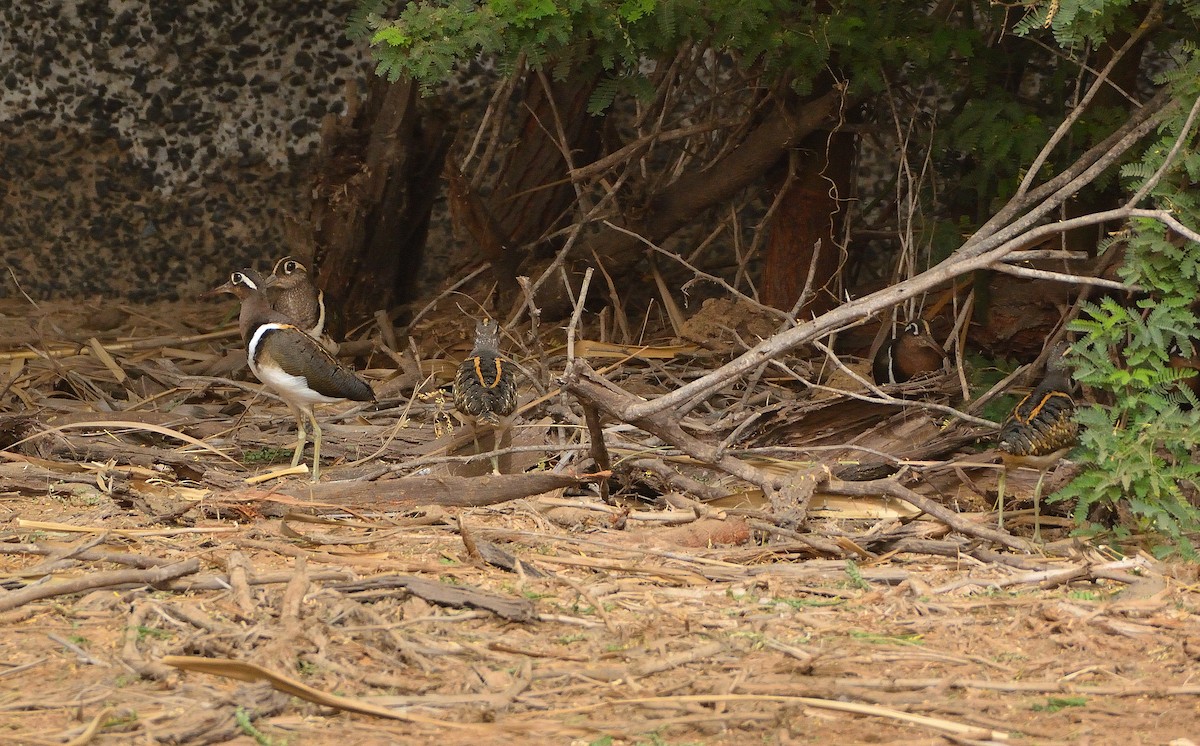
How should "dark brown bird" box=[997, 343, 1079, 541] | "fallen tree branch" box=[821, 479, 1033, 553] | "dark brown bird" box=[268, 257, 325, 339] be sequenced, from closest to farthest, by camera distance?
"fallen tree branch" box=[821, 479, 1033, 553]
"dark brown bird" box=[997, 343, 1079, 541]
"dark brown bird" box=[268, 257, 325, 339]

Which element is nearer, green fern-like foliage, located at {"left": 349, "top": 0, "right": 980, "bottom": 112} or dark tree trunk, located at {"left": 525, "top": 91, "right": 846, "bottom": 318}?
green fern-like foliage, located at {"left": 349, "top": 0, "right": 980, "bottom": 112}

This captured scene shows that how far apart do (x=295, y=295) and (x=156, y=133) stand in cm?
269

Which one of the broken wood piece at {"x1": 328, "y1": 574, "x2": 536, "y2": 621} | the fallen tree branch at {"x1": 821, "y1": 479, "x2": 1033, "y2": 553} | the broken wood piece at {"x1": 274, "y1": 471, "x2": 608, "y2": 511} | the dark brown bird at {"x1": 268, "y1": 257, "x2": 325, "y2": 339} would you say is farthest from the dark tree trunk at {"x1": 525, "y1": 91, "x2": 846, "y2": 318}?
the broken wood piece at {"x1": 328, "y1": 574, "x2": 536, "y2": 621}

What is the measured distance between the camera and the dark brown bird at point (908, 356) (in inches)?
258

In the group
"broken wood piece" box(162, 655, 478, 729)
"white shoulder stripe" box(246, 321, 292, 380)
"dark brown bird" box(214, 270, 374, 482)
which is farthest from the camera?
"white shoulder stripe" box(246, 321, 292, 380)

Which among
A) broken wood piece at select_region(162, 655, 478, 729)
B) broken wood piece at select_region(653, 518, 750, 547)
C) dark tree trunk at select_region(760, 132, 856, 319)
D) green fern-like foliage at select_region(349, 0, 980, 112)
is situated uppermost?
green fern-like foliage at select_region(349, 0, 980, 112)

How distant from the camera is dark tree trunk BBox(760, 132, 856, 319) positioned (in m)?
7.33

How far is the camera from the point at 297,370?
19.8 feet

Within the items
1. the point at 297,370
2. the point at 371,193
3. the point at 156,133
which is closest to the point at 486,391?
the point at 297,370

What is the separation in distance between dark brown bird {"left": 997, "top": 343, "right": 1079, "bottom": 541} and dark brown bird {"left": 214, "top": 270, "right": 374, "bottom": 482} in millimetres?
3027

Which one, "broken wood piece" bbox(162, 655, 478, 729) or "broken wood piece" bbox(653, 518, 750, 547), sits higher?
"broken wood piece" bbox(162, 655, 478, 729)

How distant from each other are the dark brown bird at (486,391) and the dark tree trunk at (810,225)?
2.29 metres

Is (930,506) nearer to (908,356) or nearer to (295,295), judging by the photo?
(908,356)

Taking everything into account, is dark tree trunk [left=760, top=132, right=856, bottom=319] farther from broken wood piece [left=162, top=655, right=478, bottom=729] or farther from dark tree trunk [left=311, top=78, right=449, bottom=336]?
broken wood piece [left=162, top=655, right=478, bottom=729]
